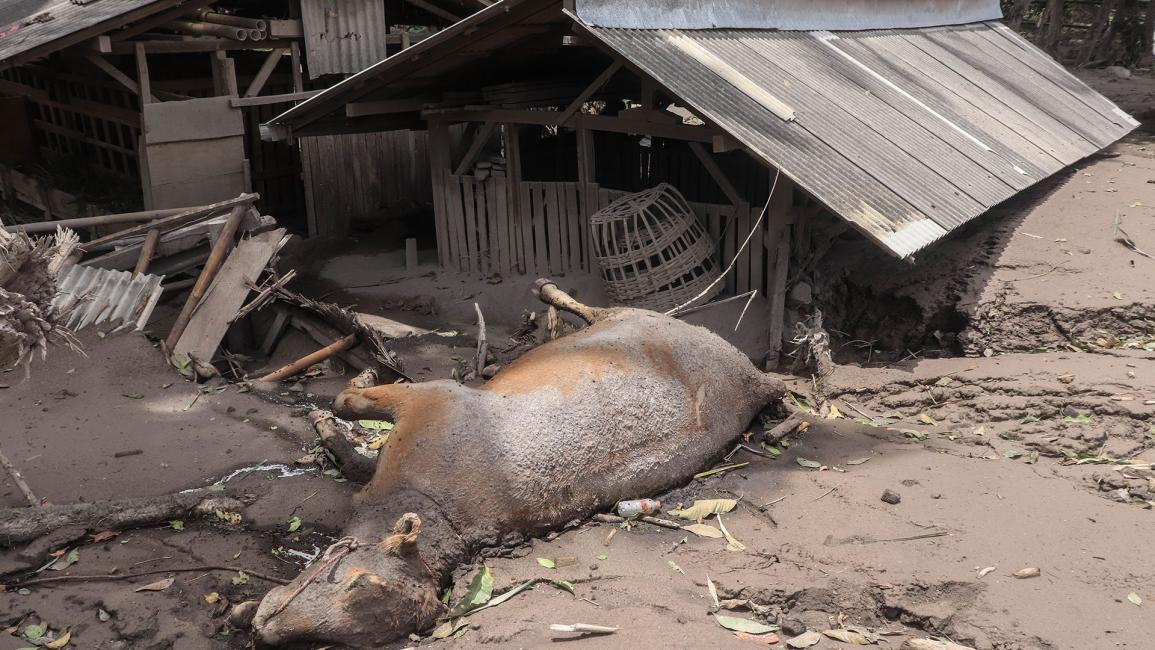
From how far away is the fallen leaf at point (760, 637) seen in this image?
441cm

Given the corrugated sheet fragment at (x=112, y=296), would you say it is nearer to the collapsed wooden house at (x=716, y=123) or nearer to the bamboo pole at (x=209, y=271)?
the bamboo pole at (x=209, y=271)

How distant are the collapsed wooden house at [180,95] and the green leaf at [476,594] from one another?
8575 mm

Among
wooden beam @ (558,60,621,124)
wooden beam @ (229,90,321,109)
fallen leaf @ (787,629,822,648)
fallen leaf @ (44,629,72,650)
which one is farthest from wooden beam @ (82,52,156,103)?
fallen leaf @ (787,629,822,648)

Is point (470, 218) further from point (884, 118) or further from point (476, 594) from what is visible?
point (476, 594)

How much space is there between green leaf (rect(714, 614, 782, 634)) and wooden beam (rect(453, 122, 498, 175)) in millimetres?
7349

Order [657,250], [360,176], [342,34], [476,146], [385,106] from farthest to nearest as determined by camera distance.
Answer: [360,176] < [342,34] < [476,146] < [385,106] < [657,250]

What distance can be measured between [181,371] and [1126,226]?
382 inches

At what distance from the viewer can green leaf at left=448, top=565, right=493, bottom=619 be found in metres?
4.69

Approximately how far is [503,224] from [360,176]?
3.85 m

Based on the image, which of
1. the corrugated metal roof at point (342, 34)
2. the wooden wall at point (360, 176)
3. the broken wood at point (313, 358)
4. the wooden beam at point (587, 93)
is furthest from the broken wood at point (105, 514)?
the corrugated metal roof at point (342, 34)

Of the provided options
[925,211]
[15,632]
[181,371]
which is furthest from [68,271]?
[925,211]

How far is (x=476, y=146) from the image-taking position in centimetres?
1092

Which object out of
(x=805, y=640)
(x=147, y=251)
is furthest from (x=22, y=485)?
(x=805, y=640)

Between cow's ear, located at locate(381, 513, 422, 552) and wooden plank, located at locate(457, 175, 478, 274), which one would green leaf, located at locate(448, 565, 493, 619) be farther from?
wooden plank, located at locate(457, 175, 478, 274)
